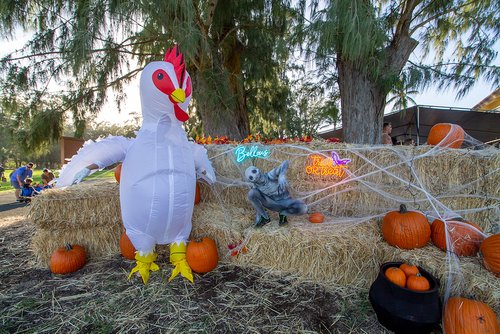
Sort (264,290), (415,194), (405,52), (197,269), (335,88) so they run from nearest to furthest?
(264,290), (197,269), (415,194), (405,52), (335,88)

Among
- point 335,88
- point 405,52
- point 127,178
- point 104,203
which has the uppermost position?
point 405,52

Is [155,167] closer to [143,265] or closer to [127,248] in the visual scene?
[143,265]

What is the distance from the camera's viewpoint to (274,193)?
2.46m

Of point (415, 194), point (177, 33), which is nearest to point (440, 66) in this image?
point (415, 194)

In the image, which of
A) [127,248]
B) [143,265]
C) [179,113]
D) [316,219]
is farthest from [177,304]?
[179,113]

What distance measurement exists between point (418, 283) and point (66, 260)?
9.94ft

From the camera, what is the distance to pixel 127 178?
2.10 m

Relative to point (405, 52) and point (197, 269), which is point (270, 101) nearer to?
point (405, 52)

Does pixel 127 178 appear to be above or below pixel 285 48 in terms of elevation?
below

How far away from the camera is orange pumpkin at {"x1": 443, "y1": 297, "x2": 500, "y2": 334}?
1.45m

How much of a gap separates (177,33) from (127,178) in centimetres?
191

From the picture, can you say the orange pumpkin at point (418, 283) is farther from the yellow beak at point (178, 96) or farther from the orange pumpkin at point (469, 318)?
the yellow beak at point (178, 96)

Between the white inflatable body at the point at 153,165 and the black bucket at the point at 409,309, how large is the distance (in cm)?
166

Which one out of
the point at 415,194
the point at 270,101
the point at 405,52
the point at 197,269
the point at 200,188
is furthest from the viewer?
the point at 270,101
